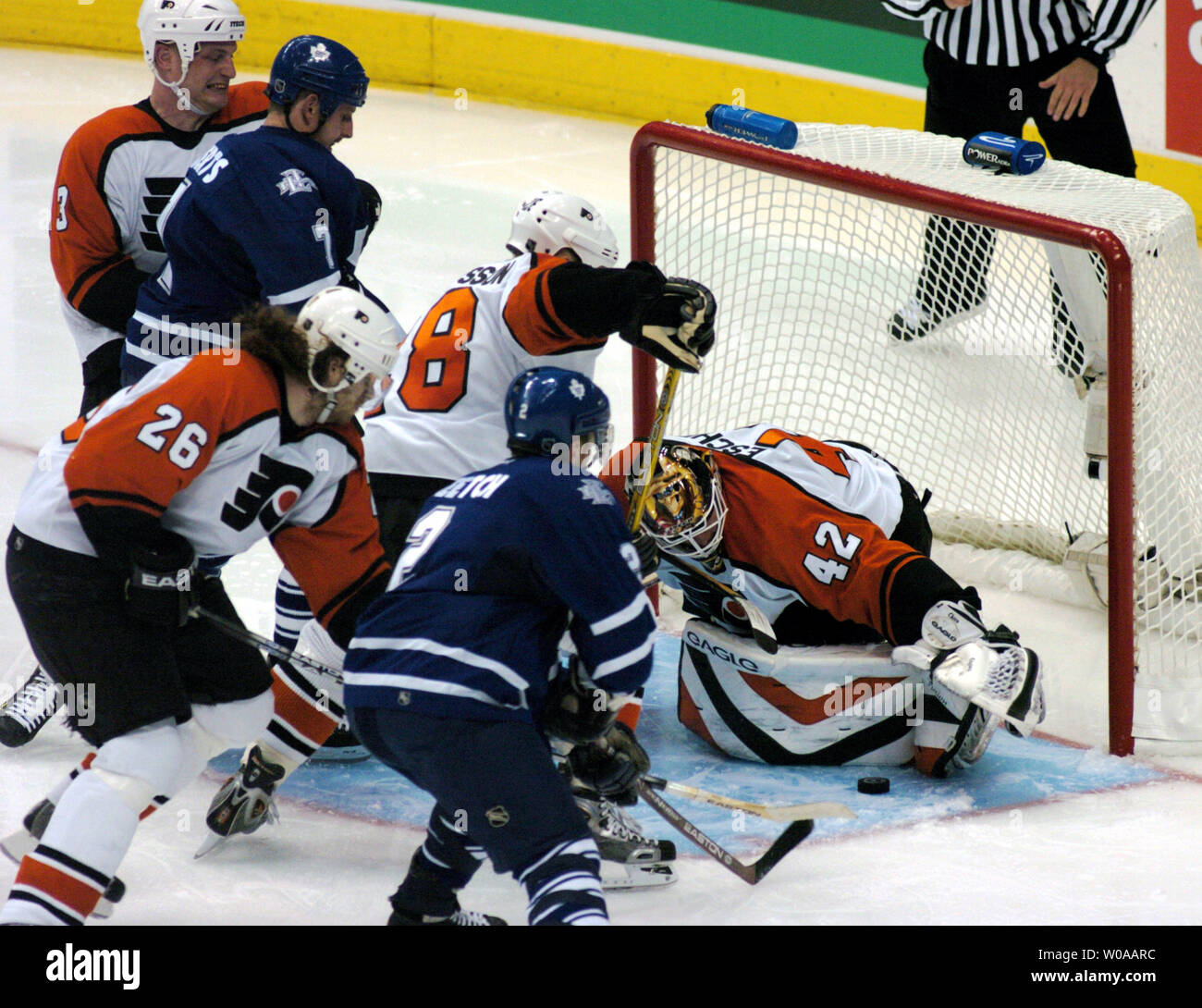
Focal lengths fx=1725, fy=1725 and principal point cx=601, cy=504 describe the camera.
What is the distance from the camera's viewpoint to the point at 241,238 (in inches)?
126

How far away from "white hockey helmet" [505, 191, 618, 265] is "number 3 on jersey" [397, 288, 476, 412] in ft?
0.53

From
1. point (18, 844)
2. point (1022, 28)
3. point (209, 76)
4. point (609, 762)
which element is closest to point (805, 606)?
point (609, 762)

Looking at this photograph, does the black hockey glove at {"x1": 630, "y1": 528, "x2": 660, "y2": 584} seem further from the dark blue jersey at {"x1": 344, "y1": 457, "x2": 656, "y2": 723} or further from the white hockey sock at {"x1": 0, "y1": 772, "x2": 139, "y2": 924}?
the white hockey sock at {"x1": 0, "y1": 772, "x2": 139, "y2": 924}

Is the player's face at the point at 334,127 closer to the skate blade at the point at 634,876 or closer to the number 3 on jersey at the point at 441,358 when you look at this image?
the number 3 on jersey at the point at 441,358

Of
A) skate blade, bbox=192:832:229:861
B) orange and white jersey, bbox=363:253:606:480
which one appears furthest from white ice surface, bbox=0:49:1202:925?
orange and white jersey, bbox=363:253:606:480

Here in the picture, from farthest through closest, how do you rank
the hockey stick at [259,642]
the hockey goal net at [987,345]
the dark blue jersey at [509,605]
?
the hockey goal net at [987,345]
the hockey stick at [259,642]
the dark blue jersey at [509,605]

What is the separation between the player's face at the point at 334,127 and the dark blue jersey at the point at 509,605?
115 centimetres

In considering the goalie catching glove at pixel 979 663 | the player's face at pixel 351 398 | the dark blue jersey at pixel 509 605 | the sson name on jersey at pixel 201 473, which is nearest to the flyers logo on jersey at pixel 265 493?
the sson name on jersey at pixel 201 473

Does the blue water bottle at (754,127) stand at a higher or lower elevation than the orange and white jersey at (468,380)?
higher

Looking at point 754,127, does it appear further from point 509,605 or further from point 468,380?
point 509,605

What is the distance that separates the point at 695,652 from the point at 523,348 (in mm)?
694

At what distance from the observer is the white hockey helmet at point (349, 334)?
2.60 metres

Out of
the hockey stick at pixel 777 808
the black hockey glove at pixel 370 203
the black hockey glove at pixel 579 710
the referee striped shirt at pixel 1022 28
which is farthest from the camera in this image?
the referee striped shirt at pixel 1022 28
